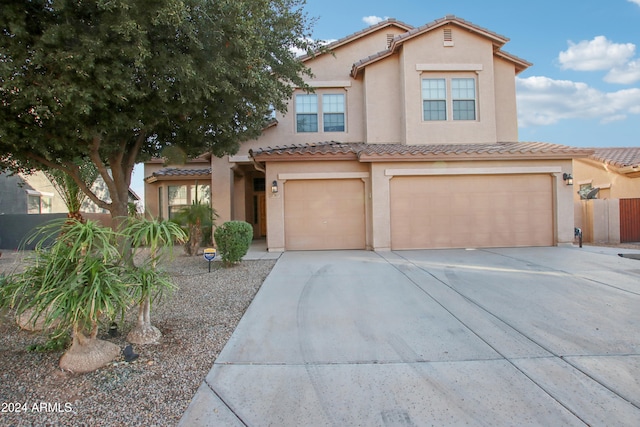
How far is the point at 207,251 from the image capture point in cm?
852

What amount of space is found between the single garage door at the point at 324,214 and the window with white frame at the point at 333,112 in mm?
3074

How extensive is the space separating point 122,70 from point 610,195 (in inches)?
824

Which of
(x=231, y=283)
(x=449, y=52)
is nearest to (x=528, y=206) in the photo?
(x=449, y=52)

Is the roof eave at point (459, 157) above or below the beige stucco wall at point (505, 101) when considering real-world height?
below

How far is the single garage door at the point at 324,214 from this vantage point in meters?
11.9

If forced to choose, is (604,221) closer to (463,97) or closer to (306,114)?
(463,97)

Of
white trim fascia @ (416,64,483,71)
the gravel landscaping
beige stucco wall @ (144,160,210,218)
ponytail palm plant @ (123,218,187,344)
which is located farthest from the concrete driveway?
beige stucco wall @ (144,160,210,218)

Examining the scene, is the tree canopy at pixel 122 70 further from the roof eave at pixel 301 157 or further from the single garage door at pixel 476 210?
the single garage door at pixel 476 210

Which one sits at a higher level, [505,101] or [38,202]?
[505,101]

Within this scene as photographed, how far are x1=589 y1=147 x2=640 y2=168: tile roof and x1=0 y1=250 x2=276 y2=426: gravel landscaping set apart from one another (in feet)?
57.8

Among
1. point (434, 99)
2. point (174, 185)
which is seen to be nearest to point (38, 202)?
point (174, 185)

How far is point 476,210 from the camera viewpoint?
1172 cm

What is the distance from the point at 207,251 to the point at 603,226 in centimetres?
1474

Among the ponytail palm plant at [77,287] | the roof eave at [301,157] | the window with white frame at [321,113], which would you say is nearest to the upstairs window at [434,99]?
the window with white frame at [321,113]
